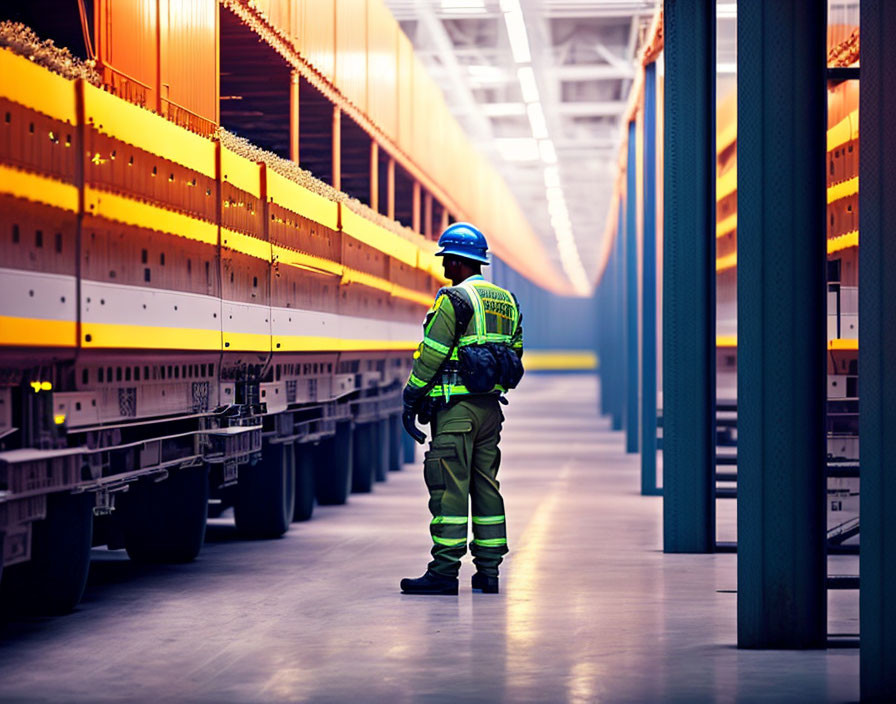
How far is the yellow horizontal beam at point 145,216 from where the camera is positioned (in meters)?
7.91

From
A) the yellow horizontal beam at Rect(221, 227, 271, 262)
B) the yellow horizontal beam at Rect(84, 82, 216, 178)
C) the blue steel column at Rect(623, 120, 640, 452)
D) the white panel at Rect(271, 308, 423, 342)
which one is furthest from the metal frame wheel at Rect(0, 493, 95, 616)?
the blue steel column at Rect(623, 120, 640, 452)

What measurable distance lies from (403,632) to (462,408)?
188 centimetres

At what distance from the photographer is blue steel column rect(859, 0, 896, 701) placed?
6371mm

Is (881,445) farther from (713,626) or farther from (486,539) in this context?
(486,539)

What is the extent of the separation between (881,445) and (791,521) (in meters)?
1.20

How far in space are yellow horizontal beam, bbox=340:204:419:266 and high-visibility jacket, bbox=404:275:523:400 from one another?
15.7ft

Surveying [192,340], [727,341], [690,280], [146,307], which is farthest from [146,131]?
[727,341]

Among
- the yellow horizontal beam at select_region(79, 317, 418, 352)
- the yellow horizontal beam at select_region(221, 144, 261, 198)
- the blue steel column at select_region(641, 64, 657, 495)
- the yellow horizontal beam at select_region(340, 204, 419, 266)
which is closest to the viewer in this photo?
the yellow horizontal beam at select_region(79, 317, 418, 352)

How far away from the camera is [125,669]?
728cm

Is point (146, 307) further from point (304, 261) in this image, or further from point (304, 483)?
point (304, 483)

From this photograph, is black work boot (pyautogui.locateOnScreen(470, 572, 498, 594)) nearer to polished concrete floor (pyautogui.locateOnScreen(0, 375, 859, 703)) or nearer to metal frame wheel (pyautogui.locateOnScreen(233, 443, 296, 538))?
polished concrete floor (pyautogui.locateOnScreen(0, 375, 859, 703))

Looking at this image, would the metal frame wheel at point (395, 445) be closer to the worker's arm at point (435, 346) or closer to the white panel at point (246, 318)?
the white panel at point (246, 318)

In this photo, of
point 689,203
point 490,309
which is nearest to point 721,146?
point 689,203

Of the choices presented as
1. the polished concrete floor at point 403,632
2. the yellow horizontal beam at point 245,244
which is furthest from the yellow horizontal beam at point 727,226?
the yellow horizontal beam at point 245,244
